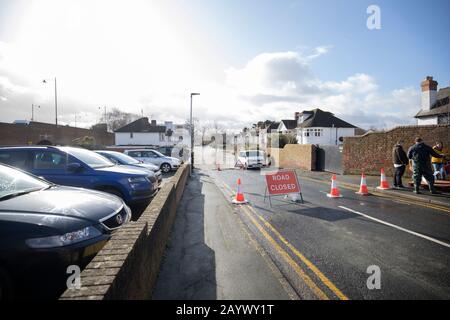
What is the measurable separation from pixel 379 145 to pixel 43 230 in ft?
52.1

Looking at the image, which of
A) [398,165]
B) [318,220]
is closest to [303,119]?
[398,165]

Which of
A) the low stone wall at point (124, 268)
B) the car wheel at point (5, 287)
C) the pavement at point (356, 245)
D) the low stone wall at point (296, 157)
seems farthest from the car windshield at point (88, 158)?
the low stone wall at point (296, 157)

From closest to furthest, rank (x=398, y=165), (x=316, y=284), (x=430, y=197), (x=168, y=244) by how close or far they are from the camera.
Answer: (x=316, y=284), (x=168, y=244), (x=430, y=197), (x=398, y=165)

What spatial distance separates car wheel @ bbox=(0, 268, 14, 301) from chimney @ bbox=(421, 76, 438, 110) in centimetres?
3447

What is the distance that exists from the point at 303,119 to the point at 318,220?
2085 inches

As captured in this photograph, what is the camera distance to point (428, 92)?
2838 cm

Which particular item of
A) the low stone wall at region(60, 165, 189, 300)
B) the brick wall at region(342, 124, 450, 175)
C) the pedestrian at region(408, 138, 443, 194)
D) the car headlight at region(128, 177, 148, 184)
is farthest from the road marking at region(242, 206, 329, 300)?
the brick wall at region(342, 124, 450, 175)

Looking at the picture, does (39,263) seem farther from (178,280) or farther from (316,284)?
(316,284)

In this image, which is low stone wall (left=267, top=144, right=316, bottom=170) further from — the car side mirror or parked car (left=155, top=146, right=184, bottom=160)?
the car side mirror

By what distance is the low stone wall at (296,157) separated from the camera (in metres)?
19.1

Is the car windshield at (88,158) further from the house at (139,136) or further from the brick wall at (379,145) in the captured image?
the house at (139,136)

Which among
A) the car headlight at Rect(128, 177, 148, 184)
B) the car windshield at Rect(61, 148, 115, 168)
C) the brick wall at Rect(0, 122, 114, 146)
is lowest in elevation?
the car headlight at Rect(128, 177, 148, 184)

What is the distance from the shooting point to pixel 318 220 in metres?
6.33

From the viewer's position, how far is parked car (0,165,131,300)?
98.4 inches
